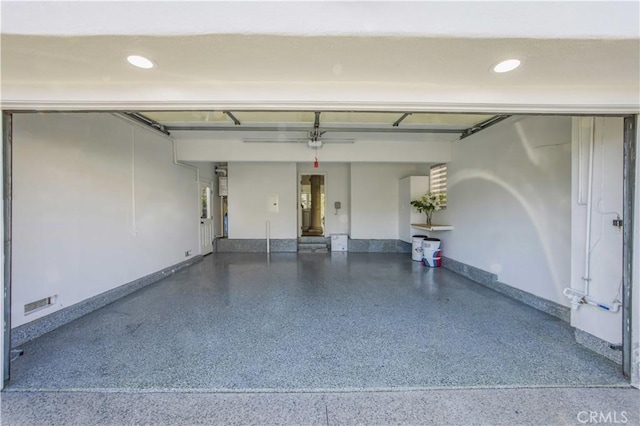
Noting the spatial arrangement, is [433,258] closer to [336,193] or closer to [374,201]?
[374,201]

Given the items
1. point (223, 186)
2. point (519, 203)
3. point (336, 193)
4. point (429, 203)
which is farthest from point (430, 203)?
point (223, 186)

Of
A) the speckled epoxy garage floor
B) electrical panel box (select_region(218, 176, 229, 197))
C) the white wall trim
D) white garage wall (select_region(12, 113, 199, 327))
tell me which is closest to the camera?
the white wall trim

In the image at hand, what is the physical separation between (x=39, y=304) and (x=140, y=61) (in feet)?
9.37

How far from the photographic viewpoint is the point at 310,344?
256 centimetres

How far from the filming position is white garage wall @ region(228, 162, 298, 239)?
7.47m

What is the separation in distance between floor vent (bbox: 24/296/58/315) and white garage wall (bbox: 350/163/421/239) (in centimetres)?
625

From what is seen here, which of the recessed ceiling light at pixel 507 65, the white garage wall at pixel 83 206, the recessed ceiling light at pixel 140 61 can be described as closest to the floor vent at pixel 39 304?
the white garage wall at pixel 83 206

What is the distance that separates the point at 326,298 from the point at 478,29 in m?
3.41

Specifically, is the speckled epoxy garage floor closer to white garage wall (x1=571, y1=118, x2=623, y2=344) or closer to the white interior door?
white garage wall (x1=571, y1=118, x2=623, y2=344)

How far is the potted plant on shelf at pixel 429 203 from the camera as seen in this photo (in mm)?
5859

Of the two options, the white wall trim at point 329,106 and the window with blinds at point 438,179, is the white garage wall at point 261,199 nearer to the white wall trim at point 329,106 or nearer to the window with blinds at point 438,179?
the window with blinds at point 438,179

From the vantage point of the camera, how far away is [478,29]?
4.54ft

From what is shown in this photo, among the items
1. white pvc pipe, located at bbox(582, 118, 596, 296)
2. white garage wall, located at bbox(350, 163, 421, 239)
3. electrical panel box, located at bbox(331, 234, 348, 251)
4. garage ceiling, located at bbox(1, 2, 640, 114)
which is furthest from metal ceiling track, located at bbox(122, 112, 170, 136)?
white pvc pipe, located at bbox(582, 118, 596, 296)

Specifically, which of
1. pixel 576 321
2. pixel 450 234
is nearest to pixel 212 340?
pixel 576 321
